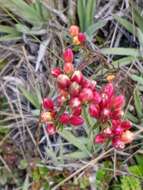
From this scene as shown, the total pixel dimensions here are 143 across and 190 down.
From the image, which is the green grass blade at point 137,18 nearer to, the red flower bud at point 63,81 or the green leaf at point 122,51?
the green leaf at point 122,51

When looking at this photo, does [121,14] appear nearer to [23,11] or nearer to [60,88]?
[23,11]

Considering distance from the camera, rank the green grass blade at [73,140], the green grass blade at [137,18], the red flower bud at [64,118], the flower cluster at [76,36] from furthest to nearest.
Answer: the green grass blade at [137,18]
the green grass blade at [73,140]
the flower cluster at [76,36]
the red flower bud at [64,118]

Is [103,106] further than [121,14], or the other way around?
[121,14]

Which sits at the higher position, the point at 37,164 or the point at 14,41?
the point at 14,41

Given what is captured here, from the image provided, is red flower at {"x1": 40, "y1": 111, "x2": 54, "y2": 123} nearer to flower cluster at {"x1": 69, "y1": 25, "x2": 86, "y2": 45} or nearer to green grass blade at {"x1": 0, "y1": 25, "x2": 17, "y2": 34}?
flower cluster at {"x1": 69, "y1": 25, "x2": 86, "y2": 45}

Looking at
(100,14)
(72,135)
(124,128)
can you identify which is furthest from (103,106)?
(100,14)

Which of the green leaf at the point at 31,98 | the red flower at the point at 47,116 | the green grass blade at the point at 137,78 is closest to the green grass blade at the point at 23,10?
the green leaf at the point at 31,98

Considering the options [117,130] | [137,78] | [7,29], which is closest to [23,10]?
[7,29]
